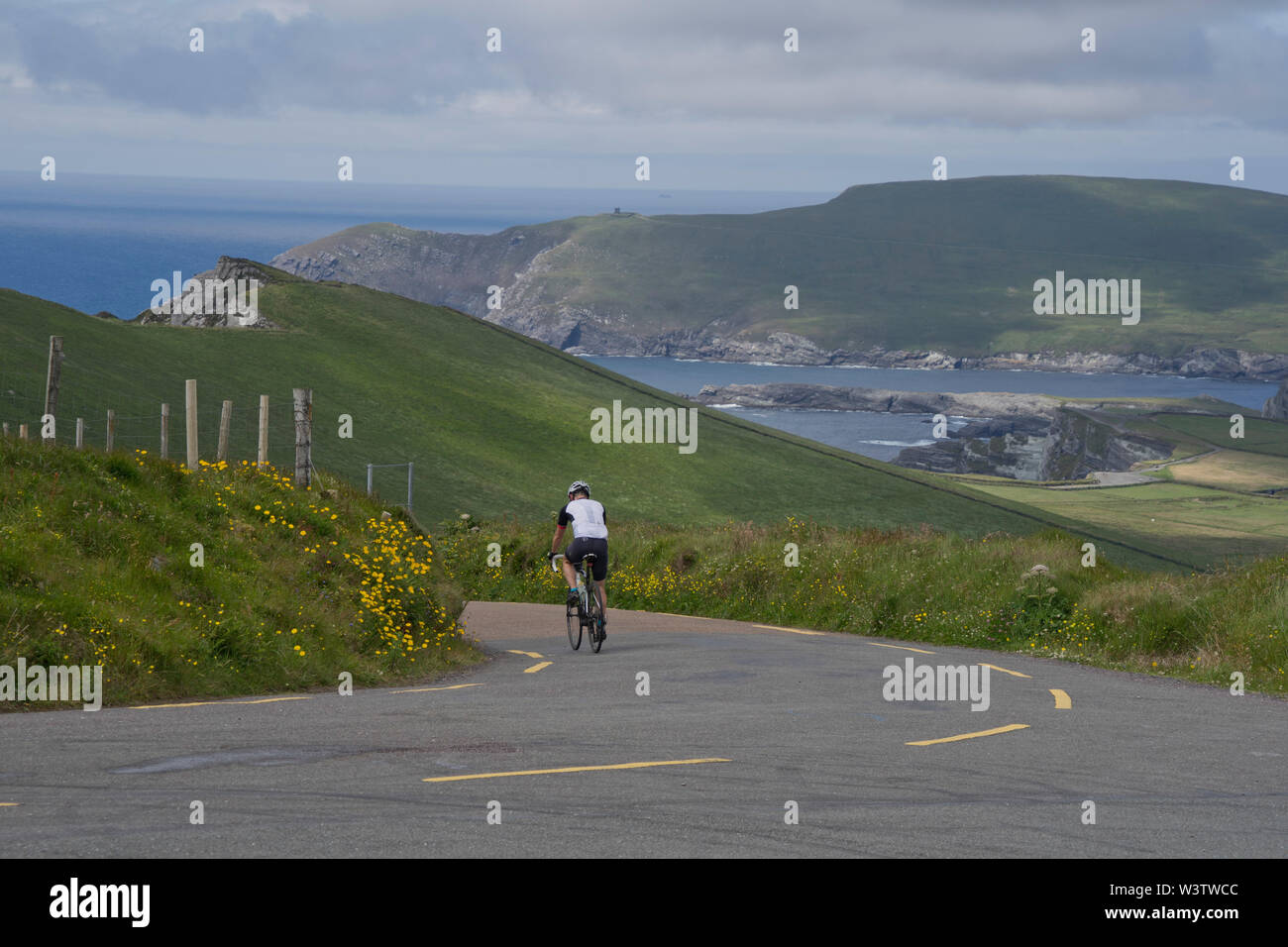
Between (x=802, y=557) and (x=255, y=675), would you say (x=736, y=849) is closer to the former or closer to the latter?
(x=255, y=675)

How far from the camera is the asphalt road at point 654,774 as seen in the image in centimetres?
741

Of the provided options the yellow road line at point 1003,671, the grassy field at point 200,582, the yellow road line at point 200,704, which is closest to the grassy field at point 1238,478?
the yellow road line at point 1003,671

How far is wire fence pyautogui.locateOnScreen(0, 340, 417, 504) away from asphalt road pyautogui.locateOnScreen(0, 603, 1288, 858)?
4011 cm

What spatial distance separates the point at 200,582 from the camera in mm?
14789

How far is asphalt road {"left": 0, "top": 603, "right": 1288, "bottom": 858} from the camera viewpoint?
292 inches

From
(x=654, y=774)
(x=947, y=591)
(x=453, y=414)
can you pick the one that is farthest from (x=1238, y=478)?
(x=654, y=774)

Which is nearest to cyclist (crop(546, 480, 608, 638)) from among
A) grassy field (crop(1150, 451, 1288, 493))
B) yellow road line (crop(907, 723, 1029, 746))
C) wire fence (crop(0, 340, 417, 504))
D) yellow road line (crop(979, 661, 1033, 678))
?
yellow road line (crop(979, 661, 1033, 678))

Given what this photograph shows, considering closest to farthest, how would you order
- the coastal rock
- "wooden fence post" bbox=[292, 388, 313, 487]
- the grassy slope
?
"wooden fence post" bbox=[292, 388, 313, 487] < the grassy slope < the coastal rock

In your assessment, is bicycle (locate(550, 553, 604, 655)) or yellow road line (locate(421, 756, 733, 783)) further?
bicycle (locate(550, 553, 604, 655))

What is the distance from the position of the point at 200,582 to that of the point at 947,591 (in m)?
12.6

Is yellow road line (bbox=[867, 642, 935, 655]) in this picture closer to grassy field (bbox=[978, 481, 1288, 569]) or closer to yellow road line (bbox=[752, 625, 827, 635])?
yellow road line (bbox=[752, 625, 827, 635])

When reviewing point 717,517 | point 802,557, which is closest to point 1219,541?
point 717,517

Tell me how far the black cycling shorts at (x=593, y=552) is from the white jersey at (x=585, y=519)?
0.23 feet

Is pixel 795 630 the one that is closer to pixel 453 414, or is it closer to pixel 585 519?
pixel 585 519
